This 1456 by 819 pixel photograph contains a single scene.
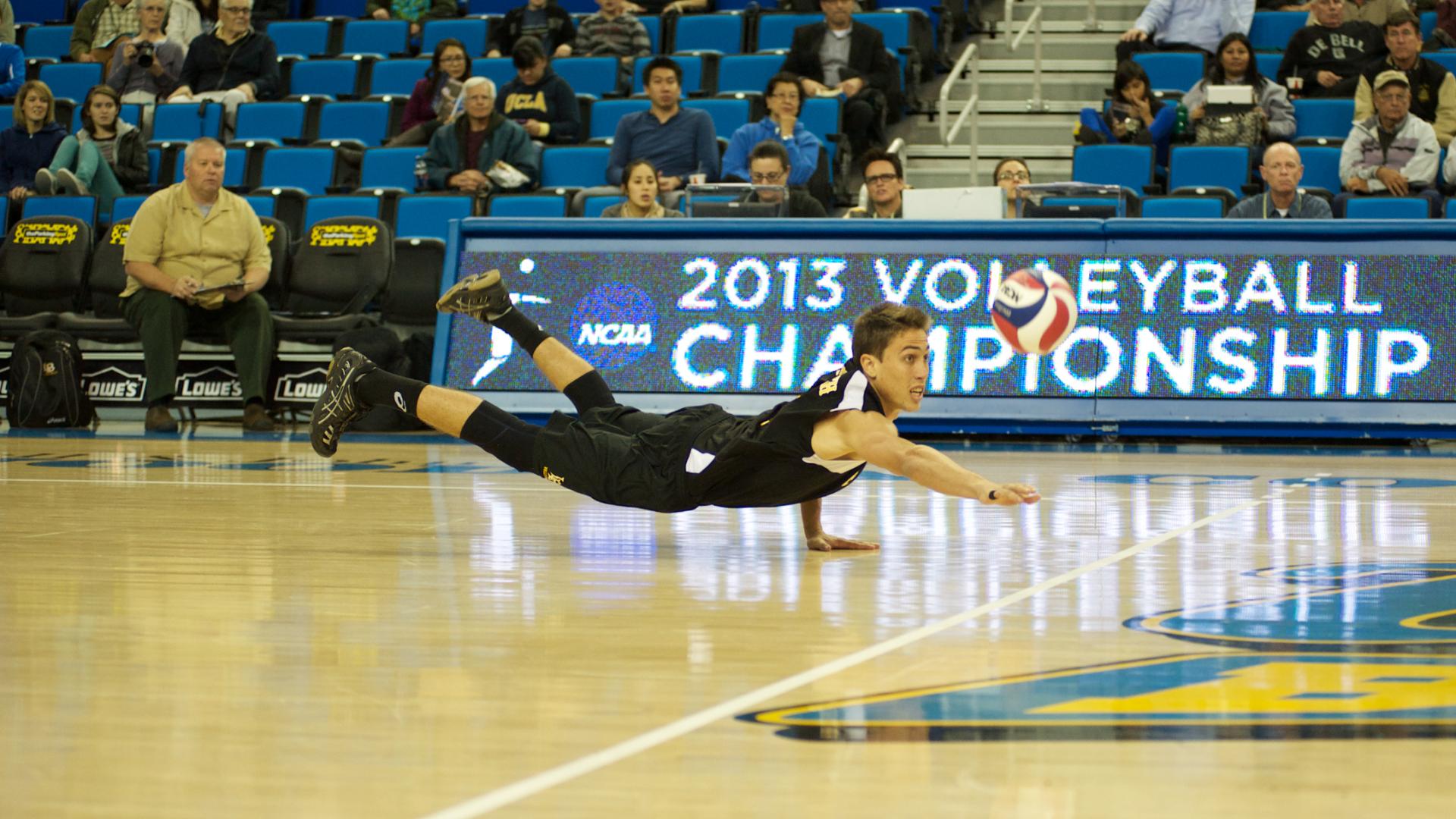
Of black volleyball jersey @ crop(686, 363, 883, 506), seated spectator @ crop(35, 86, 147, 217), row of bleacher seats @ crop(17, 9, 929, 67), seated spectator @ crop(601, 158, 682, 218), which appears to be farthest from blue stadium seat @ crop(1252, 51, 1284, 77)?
black volleyball jersey @ crop(686, 363, 883, 506)

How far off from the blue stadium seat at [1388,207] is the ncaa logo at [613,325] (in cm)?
511

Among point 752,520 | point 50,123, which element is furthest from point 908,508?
point 50,123

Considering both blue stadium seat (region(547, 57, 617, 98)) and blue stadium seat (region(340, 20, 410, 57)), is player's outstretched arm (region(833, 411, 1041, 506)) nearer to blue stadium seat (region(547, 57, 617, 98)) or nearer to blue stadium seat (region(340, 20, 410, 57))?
blue stadium seat (region(547, 57, 617, 98))

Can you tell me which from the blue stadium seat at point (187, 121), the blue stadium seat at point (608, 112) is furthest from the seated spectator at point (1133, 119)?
the blue stadium seat at point (187, 121)

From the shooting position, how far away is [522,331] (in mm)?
7391

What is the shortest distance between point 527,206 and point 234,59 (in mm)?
5071

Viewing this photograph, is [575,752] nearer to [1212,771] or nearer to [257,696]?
[257,696]

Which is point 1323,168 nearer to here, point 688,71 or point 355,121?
point 688,71

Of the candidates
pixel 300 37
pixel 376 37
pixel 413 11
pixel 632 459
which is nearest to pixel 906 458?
pixel 632 459

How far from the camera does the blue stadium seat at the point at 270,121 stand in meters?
17.1

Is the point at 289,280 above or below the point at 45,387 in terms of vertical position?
above

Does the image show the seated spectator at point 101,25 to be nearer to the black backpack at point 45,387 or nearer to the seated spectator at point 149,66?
the seated spectator at point 149,66

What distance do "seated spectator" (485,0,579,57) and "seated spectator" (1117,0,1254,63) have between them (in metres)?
5.43

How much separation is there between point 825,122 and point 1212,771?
12.5 meters
